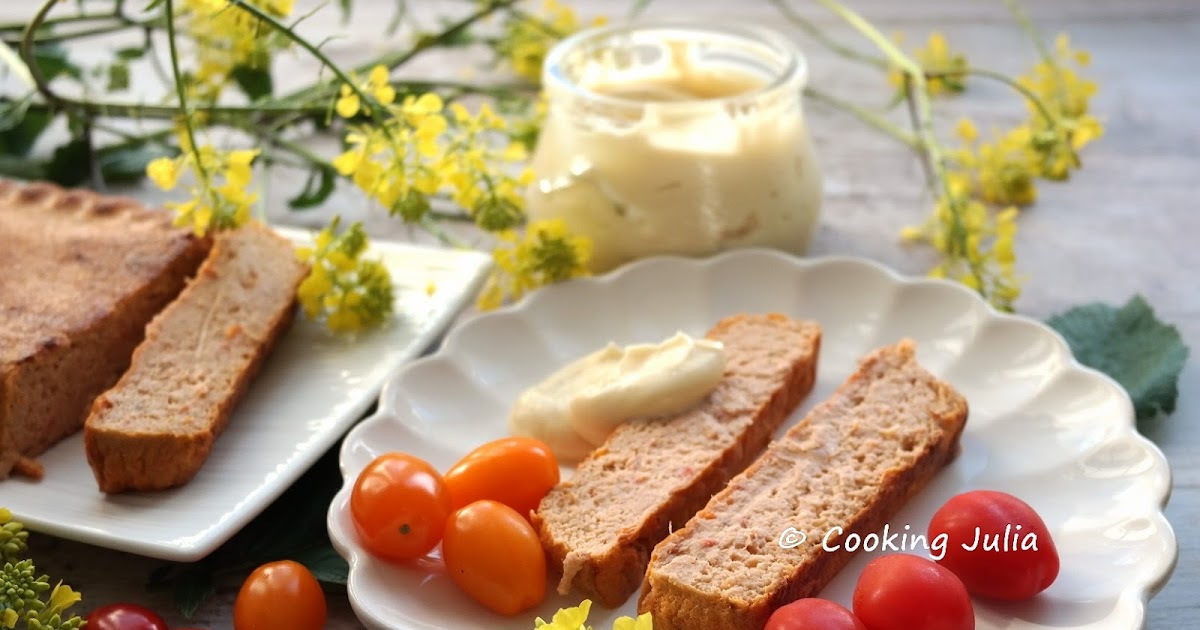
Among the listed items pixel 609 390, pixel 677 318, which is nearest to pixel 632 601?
pixel 609 390

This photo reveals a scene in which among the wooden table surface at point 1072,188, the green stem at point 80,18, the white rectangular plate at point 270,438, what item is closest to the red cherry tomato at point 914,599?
the wooden table surface at point 1072,188

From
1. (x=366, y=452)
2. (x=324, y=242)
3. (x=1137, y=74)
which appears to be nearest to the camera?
(x=366, y=452)

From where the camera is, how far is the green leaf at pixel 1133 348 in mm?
3129

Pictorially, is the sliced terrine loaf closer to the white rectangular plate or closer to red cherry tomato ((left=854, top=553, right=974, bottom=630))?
red cherry tomato ((left=854, top=553, right=974, bottom=630))

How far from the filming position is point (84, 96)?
437 cm

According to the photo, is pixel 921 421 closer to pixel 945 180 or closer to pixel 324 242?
pixel 945 180

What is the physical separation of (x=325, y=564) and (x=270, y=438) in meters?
0.40

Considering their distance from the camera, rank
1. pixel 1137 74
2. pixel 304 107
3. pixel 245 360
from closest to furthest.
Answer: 1. pixel 245 360
2. pixel 304 107
3. pixel 1137 74

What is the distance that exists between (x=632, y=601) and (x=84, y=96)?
9.65 feet

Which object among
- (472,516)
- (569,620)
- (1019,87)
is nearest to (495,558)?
(472,516)

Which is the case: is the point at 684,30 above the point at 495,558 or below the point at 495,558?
above

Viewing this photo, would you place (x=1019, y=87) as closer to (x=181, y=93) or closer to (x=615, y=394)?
(x=615, y=394)

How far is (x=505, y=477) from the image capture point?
263 cm

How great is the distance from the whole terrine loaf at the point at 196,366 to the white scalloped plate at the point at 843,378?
37 cm
